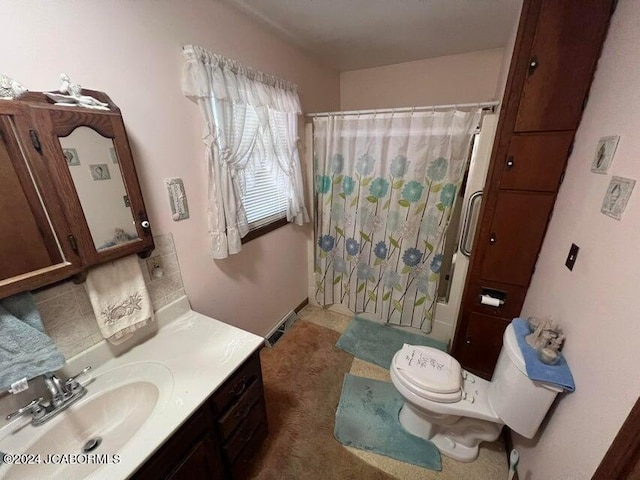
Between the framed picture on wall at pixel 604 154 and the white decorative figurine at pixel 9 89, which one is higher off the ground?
the white decorative figurine at pixel 9 89

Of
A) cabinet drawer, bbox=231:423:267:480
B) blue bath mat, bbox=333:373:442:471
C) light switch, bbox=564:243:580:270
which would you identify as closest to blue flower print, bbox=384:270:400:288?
blue bath mat, bbox=333:373:442:471

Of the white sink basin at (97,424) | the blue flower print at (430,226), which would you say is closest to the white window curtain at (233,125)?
the white sink basin at (97,424)

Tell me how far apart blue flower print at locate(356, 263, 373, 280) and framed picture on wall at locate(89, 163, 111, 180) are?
6.06 feet

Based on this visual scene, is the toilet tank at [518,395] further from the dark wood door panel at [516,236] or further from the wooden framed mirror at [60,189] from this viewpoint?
the wooden framed mirror at [60,189]

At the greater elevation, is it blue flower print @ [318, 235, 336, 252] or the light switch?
the light switch

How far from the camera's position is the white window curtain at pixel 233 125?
48.4 inches

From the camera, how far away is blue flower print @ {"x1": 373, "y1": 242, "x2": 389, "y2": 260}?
2.10 meters

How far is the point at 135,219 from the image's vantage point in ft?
3.26

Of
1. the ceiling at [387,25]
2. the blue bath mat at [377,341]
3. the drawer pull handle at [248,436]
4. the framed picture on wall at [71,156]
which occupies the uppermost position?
the ceiling at [387,25]

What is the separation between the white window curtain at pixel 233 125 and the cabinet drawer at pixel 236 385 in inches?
25.6

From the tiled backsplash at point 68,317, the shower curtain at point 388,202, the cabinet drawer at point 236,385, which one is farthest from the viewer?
the shower curtain at point 388,202

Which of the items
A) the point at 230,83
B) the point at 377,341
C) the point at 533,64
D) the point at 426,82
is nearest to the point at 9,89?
the point at 230,83

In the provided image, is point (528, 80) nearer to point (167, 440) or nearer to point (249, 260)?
point (249, 260)

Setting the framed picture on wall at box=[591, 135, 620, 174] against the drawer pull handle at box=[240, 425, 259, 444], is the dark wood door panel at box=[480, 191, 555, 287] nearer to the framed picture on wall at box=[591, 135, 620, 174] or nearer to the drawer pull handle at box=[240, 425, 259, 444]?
the framed picture on wall at box=[591, 135, 620, 174]
